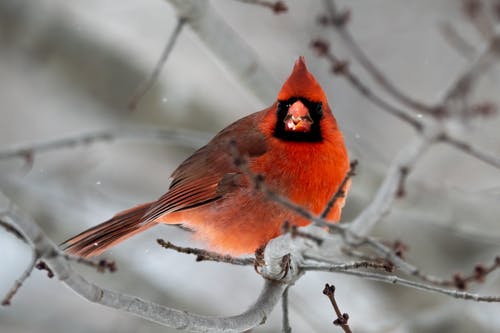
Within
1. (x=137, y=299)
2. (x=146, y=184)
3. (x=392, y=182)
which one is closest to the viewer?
(x=392, y=182)

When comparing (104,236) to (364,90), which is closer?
(364,90)

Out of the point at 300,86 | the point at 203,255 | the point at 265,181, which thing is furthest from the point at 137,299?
the point at 300,86

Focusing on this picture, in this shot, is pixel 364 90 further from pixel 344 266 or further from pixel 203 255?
pixel 203 255

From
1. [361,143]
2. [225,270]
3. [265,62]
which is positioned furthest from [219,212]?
[265,62]

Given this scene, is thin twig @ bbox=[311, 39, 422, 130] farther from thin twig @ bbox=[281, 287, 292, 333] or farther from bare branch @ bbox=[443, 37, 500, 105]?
thin twig @ bbox=[281, 287, 292, 333]

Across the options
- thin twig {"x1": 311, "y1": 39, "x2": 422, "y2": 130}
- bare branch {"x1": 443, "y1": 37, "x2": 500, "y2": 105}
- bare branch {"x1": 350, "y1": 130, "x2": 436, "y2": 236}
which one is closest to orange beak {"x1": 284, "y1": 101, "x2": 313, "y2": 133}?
thin twig {"x1": 311, "y1": 39, "x2": 422, "y2": 130}

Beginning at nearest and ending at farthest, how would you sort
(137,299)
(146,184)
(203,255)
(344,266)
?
(137,299) < (344,266) < (203,255) < (146,184)

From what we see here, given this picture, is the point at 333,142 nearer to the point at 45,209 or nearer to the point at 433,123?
the point at 433,123

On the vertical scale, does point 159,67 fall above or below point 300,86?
below
